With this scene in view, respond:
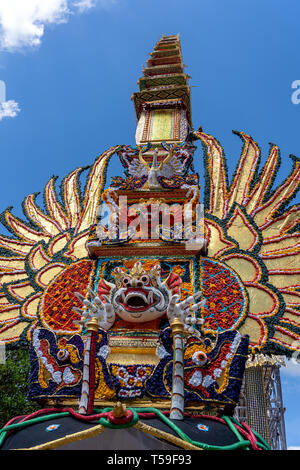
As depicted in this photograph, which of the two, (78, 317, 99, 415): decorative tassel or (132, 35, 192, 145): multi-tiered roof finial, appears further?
(132, 35, 192, 145): multi-tiered roof finial

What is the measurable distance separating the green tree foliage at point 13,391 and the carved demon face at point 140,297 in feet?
19.1

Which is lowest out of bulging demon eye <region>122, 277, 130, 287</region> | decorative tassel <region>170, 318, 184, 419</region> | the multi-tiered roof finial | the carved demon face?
decorative tassel <region>170, 318, 184, 419</region>

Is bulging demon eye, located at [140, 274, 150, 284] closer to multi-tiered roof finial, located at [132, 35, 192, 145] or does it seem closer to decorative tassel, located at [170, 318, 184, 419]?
decorative tassel, located at [170, 318, 184, 419]

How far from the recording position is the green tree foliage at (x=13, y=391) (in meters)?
10.2

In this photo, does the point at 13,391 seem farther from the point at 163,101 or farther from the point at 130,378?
the point at 163,101

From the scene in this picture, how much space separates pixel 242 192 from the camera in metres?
8.27

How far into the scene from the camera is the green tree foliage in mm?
Result: 10238

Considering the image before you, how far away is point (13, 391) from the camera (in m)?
10.8

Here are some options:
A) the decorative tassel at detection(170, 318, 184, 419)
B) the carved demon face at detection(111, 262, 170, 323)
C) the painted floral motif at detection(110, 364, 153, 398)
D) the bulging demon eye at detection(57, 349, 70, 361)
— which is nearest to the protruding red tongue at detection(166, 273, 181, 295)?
the carved demon face at detection(111, 262, 170, 323)

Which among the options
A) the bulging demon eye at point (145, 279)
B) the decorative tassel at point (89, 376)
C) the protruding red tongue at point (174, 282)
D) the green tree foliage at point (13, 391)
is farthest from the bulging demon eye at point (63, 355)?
the green tree foliage at point (13, 391)

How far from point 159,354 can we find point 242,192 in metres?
4.29

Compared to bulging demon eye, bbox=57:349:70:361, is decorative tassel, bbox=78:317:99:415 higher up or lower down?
lower down

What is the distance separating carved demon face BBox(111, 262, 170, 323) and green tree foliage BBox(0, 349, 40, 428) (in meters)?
5.81

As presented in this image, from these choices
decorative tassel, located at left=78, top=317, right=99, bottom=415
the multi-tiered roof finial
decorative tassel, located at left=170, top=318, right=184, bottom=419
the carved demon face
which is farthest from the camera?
the multi-tiered roof finial
